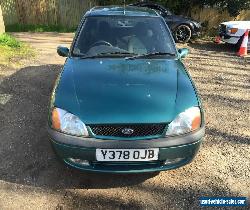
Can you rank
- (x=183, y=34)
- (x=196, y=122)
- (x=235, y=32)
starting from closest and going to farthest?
(x=196, y=122) < (x=235, y=32) < (x=183, y=34)

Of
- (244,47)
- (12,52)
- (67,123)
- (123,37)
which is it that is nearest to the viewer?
(67,123)

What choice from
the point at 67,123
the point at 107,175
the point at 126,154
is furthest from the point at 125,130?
the point at 107,175

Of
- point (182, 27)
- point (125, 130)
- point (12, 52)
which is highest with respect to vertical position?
point (182, 27)

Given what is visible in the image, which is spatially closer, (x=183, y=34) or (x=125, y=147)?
(x=125, y=147)

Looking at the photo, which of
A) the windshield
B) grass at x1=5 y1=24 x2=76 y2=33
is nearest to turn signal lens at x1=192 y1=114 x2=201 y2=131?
the windshield

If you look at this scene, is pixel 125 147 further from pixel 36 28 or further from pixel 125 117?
pixel 36 28

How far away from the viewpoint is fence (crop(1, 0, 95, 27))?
15.1m

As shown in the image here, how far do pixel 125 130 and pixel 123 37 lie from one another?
1.89 meters

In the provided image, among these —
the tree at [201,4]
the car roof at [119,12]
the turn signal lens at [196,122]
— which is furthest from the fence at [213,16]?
the turn signal lens at [196,122]

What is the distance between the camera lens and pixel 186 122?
3508mm

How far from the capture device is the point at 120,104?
351 centimetres

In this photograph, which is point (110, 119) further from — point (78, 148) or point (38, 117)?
point (38, 117)

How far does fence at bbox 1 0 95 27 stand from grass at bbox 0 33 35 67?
5.13m

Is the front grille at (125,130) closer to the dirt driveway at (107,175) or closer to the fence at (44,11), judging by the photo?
the dirt driveway at (107,175)
